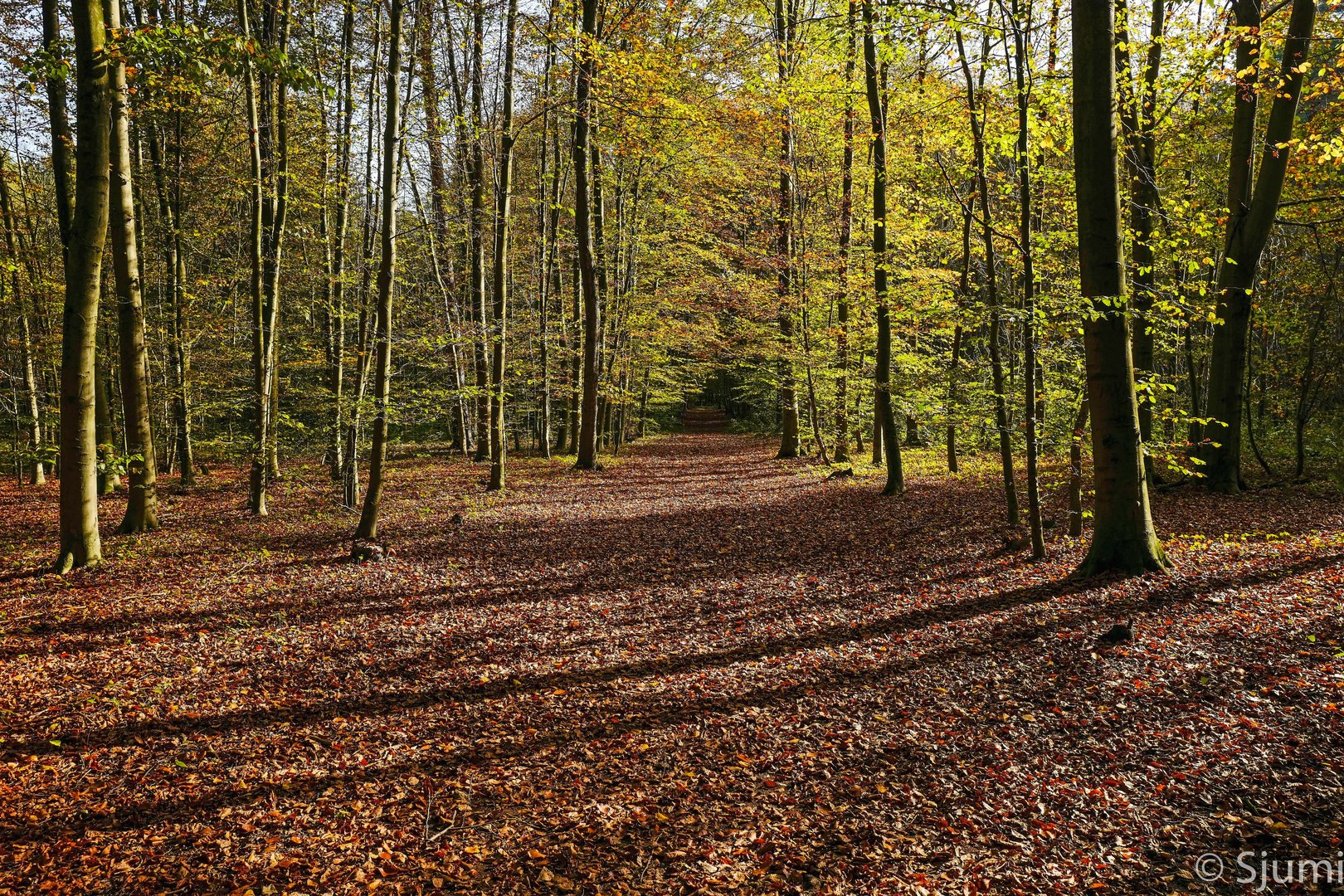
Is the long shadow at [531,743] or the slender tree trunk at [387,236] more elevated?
the slender tree trunk at [387,236]

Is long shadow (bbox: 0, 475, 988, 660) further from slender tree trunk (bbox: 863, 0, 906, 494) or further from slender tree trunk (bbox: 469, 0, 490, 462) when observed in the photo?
slender tree trunk (bbox: 469, 0, 490, 462)

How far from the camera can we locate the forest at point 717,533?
374cm

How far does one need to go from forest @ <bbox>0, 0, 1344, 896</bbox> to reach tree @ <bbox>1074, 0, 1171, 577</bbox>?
0.05m

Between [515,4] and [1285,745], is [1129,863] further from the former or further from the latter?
[515,4]

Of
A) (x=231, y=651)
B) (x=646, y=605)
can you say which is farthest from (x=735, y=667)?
(x=231, y=651)

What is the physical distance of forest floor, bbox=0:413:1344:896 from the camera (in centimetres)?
348

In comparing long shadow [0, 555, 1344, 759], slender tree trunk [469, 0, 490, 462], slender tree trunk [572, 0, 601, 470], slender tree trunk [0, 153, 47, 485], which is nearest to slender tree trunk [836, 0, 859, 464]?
slender tree trunk [572, 0, 601, 470]

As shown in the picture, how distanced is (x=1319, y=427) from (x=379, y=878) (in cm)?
1983

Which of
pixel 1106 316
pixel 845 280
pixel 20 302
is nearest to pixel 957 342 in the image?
pixel 845 280

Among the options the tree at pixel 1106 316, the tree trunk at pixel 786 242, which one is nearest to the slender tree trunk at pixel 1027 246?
the tree at pixel 1106 316

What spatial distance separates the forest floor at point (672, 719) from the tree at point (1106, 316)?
23.5 inches

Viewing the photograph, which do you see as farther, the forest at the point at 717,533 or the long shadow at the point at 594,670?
the long shadow at the point at 594,670

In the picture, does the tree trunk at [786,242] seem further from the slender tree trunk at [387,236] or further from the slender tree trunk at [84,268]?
the slender tree trunk at [84,268]

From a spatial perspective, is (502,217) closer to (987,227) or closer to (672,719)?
(987,227)
